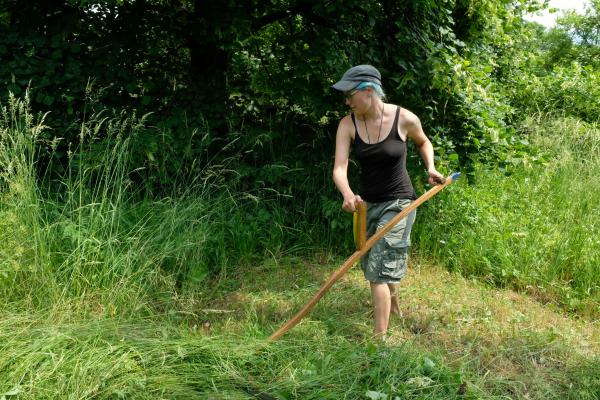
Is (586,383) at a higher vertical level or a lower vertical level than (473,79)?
lower

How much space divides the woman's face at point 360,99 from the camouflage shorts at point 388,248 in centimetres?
60

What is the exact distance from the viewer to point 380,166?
3406 mm

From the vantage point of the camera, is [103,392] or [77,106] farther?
[77,106]

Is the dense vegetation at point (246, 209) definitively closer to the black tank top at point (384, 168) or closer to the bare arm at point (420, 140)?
the black tank top at point (384, 168)

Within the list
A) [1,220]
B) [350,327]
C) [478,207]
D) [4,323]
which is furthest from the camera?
[478,207]

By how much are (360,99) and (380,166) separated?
0.43 meters

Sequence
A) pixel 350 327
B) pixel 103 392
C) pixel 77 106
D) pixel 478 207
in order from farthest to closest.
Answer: pixel 478 207, pixel 77 106, pixel 350 327, pixel 103 392

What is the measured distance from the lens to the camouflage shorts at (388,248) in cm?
341

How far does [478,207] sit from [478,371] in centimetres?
268

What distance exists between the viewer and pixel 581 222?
5340mm

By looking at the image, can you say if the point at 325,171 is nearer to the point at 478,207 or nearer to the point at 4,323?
the point at 478,207

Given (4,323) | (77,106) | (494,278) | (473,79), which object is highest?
(473,79)

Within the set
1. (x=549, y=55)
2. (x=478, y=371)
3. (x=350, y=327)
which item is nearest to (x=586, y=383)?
(x=478, y=371)

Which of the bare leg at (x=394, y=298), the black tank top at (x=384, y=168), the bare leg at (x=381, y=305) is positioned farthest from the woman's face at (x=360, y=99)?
the bare leg at (x=394, y=298)
